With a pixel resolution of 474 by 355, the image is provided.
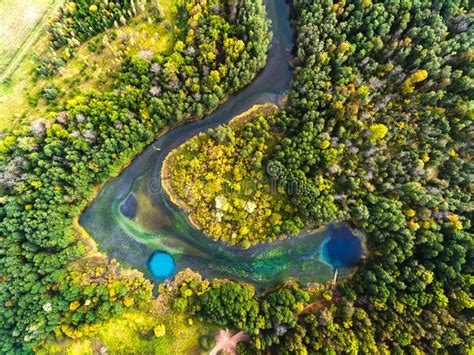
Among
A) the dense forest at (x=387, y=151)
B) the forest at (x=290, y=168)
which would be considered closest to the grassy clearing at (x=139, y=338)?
the forest at (x=290, y=168)

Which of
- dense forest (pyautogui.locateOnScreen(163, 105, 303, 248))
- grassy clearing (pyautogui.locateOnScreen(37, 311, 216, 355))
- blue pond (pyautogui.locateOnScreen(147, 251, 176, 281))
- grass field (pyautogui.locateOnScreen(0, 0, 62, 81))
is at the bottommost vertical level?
grassy clearing (pyautogui.locateOnScreen(37, 311, 216, 355))

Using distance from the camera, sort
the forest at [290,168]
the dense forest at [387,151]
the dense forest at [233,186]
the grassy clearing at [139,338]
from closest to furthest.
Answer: the dense forest at [387,151] < the forest at [290,168] < the grassy clearing at [139,338] < the dense forest at [233,186]

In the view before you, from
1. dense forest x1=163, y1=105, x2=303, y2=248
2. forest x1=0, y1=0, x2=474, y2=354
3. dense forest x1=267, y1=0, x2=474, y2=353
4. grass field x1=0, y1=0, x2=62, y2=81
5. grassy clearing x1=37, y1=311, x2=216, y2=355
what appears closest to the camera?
dense forest x1=267, y1=0, x2=474, y2=353

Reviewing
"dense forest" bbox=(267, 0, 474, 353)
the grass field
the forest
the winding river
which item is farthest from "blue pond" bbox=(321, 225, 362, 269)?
the grass field

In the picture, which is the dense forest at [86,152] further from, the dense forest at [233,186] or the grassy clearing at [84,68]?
the dense forest at [233,186]

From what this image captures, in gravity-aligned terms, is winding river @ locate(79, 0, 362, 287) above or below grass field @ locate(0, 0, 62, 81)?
below

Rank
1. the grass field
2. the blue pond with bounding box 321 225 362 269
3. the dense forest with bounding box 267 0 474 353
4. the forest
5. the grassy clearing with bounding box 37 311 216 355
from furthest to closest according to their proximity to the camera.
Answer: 1. the grass field
2. the blue pond with bounding box 321 225 362 269
3. the grassy clearing with bounding box 37 311 216 355
4. the forest
5. the dense forest with bounding box 267 0 474 353

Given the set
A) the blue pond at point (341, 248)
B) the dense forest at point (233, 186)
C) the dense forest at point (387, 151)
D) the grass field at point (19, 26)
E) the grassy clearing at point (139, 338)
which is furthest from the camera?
the grass field at point (19, 26)

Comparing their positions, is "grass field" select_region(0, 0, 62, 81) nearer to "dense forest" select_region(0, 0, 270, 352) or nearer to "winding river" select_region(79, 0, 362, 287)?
"dense forest" select_region(0, 0, 270, 352)
